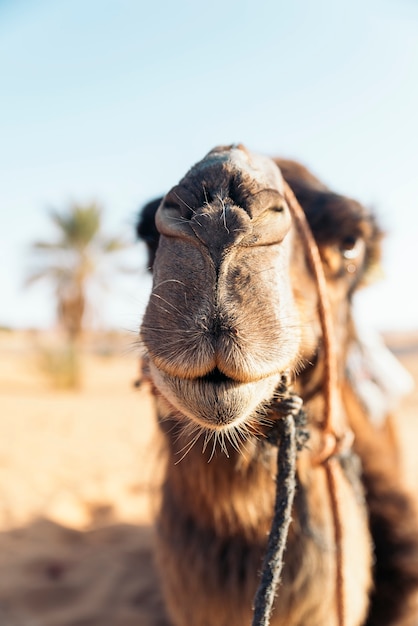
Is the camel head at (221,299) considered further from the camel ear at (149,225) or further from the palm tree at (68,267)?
the palm tree at (68,267)

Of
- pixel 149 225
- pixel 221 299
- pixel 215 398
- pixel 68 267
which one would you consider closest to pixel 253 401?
pixel 215 398

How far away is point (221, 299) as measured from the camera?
1.13 meters

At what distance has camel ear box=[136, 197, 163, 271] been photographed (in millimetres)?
1919

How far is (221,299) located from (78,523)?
3289 mm

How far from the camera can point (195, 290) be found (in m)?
1.16

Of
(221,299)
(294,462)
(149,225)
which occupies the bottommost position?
(294,462)

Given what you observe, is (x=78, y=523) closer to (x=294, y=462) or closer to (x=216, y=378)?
(x=294, y=462)

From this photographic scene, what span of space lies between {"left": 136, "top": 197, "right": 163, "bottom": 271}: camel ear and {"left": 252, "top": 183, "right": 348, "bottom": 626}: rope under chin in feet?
1.61

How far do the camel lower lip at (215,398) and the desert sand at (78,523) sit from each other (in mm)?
419

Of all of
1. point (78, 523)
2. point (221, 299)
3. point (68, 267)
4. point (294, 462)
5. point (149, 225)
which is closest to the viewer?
point (221, 299)

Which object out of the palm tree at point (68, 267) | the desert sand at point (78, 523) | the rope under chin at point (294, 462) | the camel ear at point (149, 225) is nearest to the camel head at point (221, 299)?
the rope under chin at point (294, 462)

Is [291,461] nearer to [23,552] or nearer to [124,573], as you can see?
[124,573]

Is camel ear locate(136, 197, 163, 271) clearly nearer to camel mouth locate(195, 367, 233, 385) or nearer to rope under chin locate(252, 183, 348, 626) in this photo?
rope under chin locate(252, 183, 348, 626)

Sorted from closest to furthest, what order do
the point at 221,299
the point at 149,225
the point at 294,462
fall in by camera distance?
the point at 221,299 < the point at 294,462 < the point at 149,225
